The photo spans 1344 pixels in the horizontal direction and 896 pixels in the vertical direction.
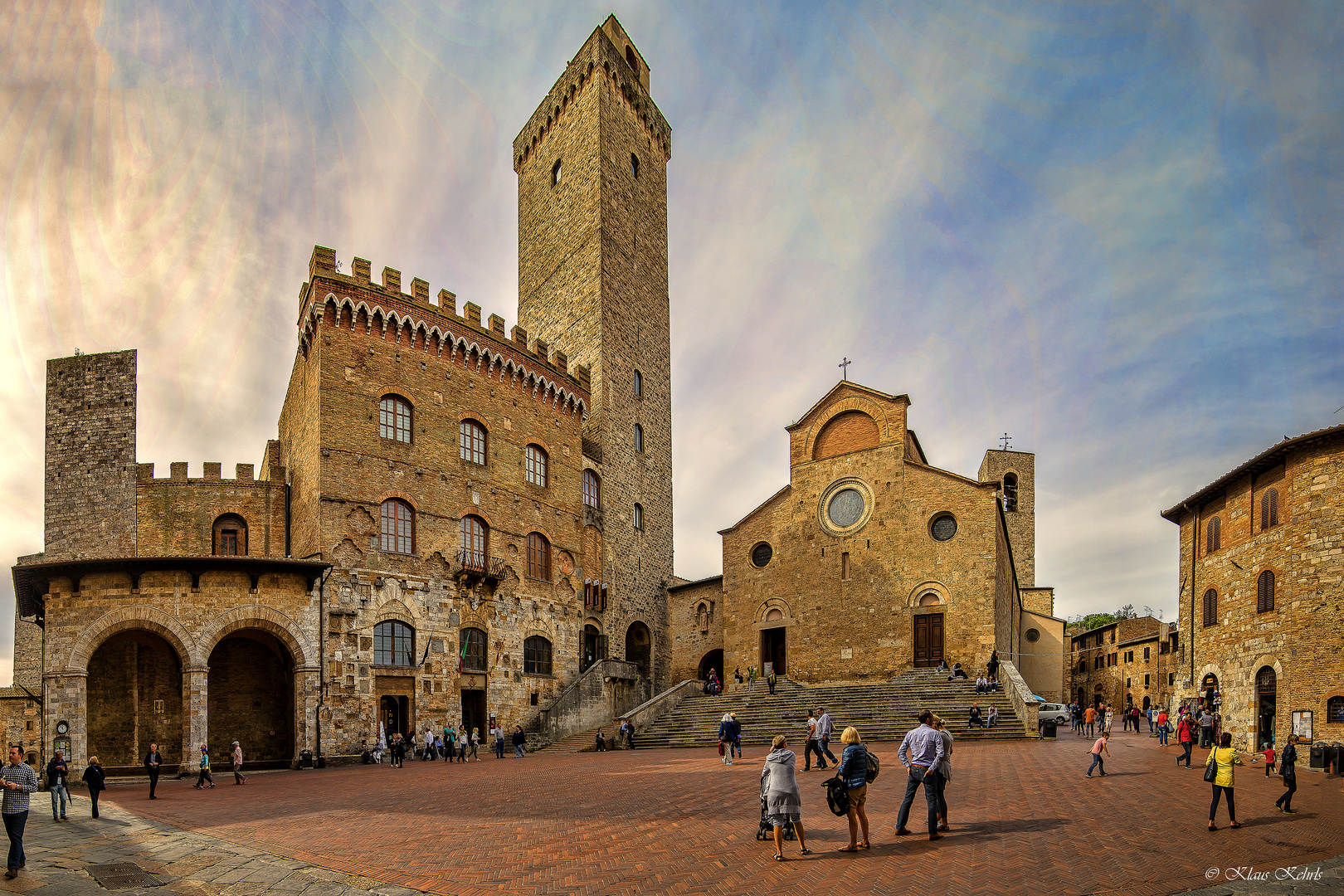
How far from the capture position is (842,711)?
26406 millimetres

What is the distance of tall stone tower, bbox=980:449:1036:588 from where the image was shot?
2189 inches

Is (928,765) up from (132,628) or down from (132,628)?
up

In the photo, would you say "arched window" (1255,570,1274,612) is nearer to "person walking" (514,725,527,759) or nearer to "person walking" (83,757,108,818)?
"person walking" (514,725,527,759)

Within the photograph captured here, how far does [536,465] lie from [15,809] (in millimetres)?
22131

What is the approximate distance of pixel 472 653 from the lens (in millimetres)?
26984

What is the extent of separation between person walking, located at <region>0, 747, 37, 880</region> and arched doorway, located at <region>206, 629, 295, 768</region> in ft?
45.5

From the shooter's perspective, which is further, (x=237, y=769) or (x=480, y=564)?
(x=480, y=564)

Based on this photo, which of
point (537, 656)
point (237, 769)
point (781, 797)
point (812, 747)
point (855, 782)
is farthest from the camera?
point (537, 656)

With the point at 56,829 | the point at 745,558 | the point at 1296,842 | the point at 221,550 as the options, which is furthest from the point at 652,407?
the point at 1296,842

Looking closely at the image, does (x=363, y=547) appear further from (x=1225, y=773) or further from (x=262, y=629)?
(x=1225, y=773)

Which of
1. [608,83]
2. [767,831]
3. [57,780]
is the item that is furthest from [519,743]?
[608,83]

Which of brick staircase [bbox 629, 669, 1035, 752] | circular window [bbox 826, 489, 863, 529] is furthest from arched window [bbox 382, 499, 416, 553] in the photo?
circular window [bbox 826, 489, 863, 529]

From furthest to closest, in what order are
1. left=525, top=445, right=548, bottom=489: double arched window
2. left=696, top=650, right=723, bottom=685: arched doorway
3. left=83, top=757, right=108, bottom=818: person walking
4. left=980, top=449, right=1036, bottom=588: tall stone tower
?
left=980, top=449, right=1036, bottom=588: tall stone tower < left=696, top=650, right=723, bottom=685: arched doorway < left=525, top=445, right=548, bottom=489: double arched window < left=83, top=757, right=108, bottom=818: person walking

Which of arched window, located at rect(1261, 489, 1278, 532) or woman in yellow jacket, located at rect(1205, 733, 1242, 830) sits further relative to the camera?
arched window, located at rect(1261, 489, 1278, 532)
